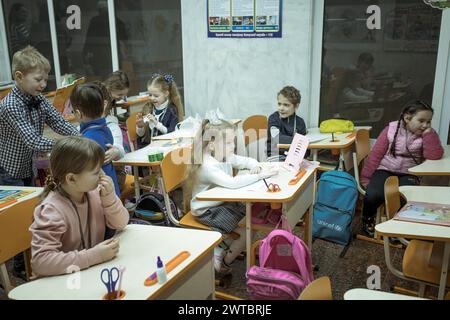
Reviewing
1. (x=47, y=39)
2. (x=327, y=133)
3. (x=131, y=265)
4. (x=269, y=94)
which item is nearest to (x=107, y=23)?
(x=47, y=39)

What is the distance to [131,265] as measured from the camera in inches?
63.9

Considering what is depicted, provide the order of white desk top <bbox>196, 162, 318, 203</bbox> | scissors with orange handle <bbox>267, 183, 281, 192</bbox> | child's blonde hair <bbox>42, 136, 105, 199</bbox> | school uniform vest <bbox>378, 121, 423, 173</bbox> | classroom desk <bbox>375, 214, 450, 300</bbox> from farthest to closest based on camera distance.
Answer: school uniform vest <bbox>378, 121, 423, 173</bbox> → scissors with orange handle <bbox>267, 183, 281, 192</bbox> → white desk top <bbox>196, 162, 318, 203</bbox> → classroom desk <bbox>375, 214, 450, 300</bbox> → child's blonde hair <bbox>42, 136, 105, 199</bbox>

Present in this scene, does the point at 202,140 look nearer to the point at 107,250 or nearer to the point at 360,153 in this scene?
the point at 107,250

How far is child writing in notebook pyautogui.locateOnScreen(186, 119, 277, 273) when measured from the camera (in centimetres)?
260

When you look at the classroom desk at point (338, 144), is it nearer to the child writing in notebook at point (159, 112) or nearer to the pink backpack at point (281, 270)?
the child writing in notebook at point (159, 112)

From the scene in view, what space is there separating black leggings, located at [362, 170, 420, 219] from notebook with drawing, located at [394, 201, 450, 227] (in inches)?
37.4

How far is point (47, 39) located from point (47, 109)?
11.6 feet

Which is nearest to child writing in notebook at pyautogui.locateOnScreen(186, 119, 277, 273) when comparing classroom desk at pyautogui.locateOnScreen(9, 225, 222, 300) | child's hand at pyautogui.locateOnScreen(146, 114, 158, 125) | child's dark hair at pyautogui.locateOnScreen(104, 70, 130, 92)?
classroom desk at pyautogui.locateOnScreen(9, 225, 222, 300)

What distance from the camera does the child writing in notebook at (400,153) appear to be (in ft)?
10.9

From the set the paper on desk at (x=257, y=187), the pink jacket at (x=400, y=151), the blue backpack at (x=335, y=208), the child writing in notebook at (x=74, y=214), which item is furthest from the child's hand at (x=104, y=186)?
the pink jacket at (x=400, y=151)

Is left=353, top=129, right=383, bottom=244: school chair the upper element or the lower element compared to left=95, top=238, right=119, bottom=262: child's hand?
lower

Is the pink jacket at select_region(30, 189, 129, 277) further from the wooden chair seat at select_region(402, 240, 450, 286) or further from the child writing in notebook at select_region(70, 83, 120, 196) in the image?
the wooden chair seat at select_region(402, 240, 450, 286)

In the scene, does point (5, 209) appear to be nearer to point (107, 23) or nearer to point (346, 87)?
point (346, 87)

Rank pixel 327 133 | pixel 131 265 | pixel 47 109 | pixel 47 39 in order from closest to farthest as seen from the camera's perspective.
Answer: pixel 131 265 → pixel 47 109 → pixel 327 133 → pixel 47 39
